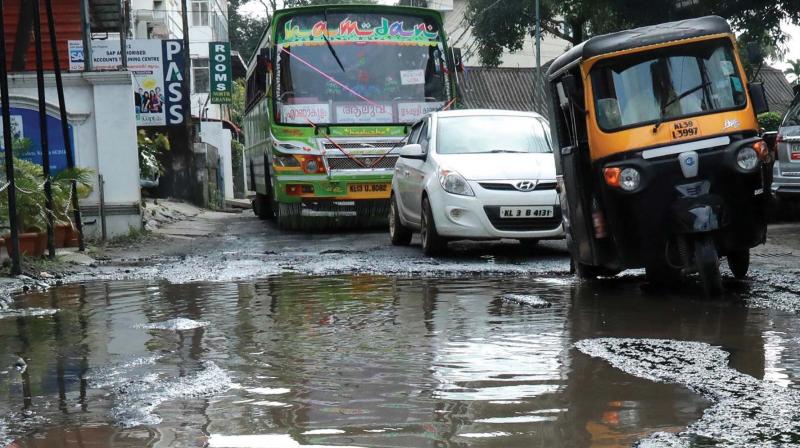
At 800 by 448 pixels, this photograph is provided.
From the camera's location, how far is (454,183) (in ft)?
40.6

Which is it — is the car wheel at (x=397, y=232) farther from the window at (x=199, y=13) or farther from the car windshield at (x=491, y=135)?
the window at (x=199, y=13)

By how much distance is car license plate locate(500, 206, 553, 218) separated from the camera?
1213cm

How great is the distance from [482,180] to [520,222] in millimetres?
608

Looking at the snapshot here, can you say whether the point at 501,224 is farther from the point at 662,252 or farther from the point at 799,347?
the point at 799,347

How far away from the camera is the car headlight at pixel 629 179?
826 centimetres

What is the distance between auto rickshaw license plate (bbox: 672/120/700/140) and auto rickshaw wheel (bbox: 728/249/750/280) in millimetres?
1226

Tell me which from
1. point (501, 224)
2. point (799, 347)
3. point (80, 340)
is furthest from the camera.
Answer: point (501, 224)

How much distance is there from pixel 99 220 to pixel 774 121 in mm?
33754

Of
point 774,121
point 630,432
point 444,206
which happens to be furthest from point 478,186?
point 774,121

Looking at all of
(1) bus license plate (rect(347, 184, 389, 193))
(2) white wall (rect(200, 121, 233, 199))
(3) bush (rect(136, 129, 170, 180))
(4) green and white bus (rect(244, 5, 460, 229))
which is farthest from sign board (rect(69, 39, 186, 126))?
(2) white wall (rect(200, 121, 233, 199))

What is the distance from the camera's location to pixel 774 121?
43.8 m

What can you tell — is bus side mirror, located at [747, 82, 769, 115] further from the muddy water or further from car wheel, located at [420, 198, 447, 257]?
car wheel, located at [420, 198, 447, 257]

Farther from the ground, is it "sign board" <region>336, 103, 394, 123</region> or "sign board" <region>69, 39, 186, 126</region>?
"sign board" <region>69, 39, 186, 126</region>

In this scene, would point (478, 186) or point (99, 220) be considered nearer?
point (478, 186)
